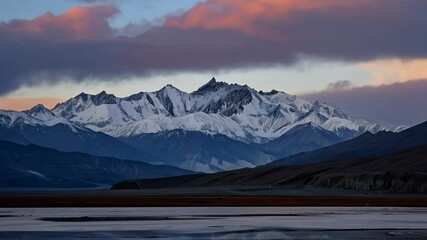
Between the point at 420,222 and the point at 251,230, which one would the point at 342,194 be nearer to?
the point at 420,222

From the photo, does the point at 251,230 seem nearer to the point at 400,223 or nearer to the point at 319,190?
the point at 400,223

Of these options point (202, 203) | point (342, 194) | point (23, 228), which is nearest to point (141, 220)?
point (23, 228)

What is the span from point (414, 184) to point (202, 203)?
57403 millimetres

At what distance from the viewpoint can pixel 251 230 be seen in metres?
70.4

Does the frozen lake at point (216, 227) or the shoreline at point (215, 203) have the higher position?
the shoreline at point (215, 203)

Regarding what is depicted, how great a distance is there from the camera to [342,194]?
580 feet

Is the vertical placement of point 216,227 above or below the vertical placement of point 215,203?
below

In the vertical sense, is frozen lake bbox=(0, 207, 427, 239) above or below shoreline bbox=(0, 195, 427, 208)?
below

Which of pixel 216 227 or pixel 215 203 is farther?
pixel 215 203

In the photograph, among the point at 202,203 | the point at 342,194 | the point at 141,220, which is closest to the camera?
the point at 141,220

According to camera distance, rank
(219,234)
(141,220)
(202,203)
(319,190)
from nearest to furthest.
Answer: (219,234)
(141,220)
(202,203)
(319,190)

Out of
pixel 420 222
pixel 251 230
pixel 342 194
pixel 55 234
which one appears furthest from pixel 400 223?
pixel 342 194

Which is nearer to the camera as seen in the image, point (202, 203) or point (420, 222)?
point (420, 222)

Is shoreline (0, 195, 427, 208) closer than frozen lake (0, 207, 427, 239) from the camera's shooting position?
No
